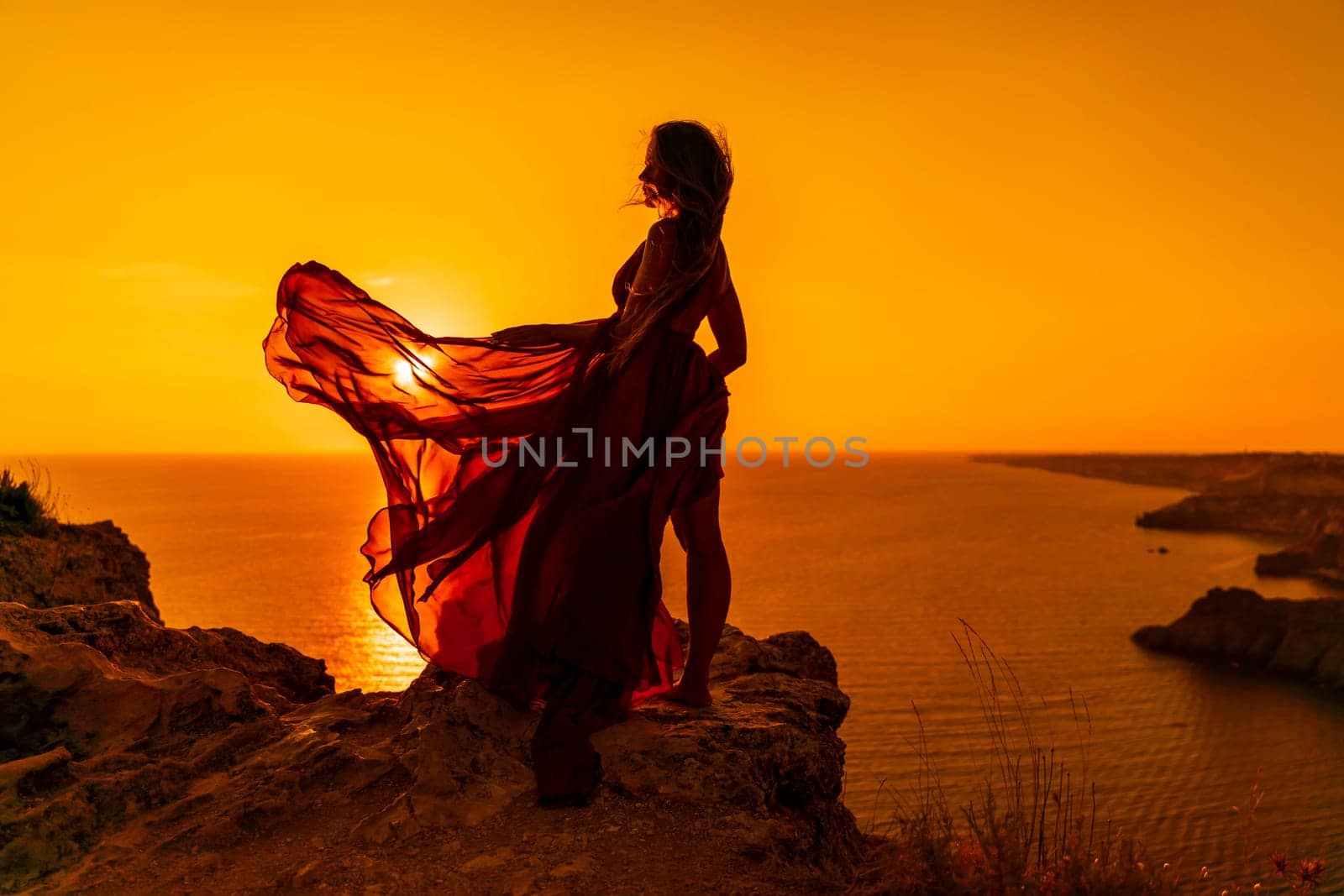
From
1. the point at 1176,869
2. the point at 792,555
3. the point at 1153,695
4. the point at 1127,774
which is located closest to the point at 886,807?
the point at 1176,869

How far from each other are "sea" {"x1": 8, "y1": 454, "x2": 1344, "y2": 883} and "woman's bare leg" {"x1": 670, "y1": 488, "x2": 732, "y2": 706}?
99 centimetres

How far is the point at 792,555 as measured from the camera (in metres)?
52.1

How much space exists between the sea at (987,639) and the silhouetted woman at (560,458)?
4.29ft

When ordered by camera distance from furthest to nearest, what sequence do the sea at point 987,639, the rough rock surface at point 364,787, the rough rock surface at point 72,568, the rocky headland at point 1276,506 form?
the rocky headland at point 1276,506 → the sea at point 987,639 → the rough rock surface at point 72,568 → the rough rock surface at point 364,787

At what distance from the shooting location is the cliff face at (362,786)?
2854mm

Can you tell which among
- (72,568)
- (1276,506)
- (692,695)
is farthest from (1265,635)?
(1276,506)

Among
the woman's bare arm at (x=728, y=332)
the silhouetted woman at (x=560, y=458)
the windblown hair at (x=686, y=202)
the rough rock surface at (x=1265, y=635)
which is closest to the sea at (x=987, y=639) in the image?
the rough rock surface at (x=1265, y=635)

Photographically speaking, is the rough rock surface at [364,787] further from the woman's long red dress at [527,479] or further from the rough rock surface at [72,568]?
the rough rock surface at [72,568]

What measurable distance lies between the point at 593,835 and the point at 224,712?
6.00 feet

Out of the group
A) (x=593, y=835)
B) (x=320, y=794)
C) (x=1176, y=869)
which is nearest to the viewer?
(x=593, y=835)

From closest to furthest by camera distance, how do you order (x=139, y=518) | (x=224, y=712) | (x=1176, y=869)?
(x=224, y=712)
(x=1176, y=869)
(x=139, y=518)

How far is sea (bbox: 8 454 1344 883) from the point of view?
15195mm

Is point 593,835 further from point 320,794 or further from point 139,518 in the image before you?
point 139,518

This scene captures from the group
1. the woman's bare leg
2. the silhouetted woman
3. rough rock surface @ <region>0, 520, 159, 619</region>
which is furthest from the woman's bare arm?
rough rock surface @ <region>0, 520, 159, 619</region>
